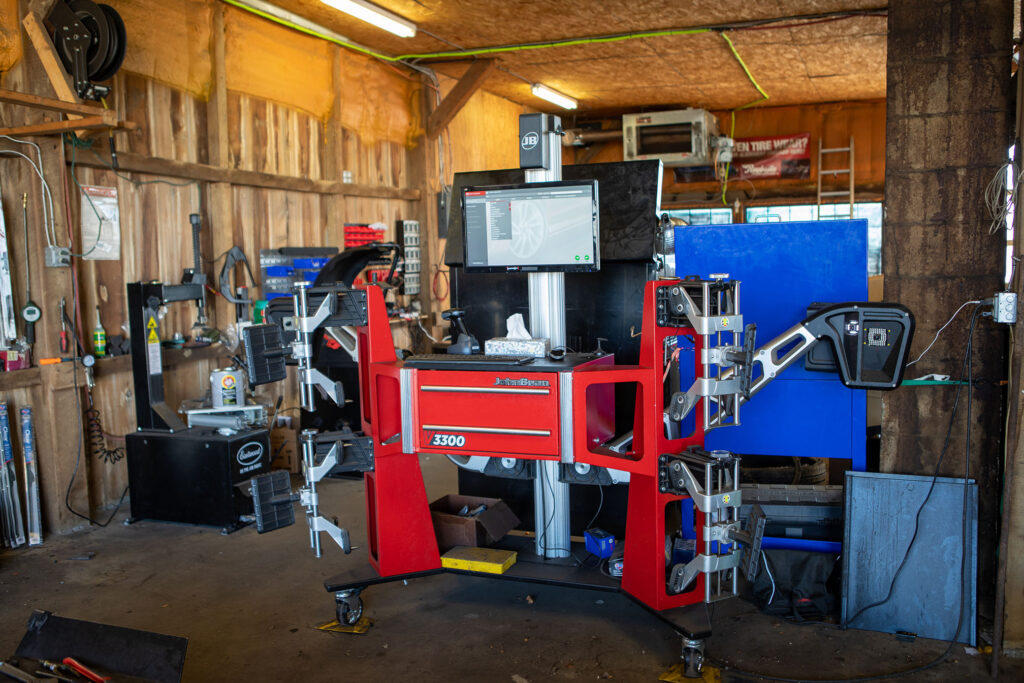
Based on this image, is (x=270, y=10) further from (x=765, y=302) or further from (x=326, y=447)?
(x=765, y=302)

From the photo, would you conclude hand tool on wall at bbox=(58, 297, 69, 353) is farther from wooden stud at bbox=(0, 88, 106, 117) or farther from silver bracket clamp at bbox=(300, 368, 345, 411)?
silver bracket clamp at bbox=(300, 368, 345, 411)

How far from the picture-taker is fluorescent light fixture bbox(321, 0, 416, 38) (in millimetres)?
5426

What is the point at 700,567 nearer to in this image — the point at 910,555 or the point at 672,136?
the point at 910,555

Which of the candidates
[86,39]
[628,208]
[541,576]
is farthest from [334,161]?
[541,576]

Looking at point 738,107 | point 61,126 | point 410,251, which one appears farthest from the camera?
point 738,107

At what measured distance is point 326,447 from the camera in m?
3.38

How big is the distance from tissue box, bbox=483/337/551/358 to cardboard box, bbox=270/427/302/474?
8.73 feet

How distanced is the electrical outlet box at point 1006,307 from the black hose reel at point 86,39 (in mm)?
4266

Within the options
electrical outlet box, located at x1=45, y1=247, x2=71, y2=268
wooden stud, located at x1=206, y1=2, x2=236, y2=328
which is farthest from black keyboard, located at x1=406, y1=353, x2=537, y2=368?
wooden stud, located at x1=206, y1=2, x2=236, y2=328

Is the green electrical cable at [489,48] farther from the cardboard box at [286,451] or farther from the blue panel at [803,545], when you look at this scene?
the blue panel at [803,545]

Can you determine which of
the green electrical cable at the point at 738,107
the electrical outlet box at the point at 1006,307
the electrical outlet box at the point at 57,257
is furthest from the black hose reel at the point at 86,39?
the green electrical cable at the point at 738,107

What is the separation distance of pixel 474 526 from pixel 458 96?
5010 mm

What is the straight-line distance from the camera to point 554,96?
8.91m

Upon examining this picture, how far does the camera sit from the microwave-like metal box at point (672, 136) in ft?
29.8
